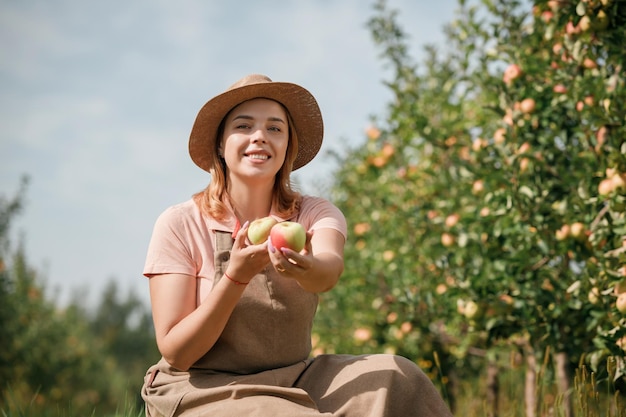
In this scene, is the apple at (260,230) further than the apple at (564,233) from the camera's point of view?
No

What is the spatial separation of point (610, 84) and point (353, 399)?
231 centimetres

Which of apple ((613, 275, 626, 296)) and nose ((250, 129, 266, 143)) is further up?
nose ((250, 129, 266, 143))

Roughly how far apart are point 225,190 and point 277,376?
71 cm

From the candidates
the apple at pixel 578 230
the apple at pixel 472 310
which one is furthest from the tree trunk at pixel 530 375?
the apple at pixel 578 230

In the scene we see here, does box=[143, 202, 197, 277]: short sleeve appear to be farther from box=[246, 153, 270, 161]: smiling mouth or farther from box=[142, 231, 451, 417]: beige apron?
box=[246, 153, 270, 161]: smiling mouth

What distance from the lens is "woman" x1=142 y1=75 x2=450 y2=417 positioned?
1842 millimetres

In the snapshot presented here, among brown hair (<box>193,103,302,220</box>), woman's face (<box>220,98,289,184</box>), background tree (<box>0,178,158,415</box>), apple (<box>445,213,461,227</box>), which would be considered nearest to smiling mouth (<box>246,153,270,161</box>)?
woman's face (<box>220,98,289,184</box>)

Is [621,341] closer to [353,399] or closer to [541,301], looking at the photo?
[541,301]

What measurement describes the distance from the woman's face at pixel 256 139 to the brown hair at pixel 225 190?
0.07 metres

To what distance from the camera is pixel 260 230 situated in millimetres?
2057

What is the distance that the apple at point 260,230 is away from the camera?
2055mm

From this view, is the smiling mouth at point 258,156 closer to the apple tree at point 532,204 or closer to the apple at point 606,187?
the apple tree at point 532,204

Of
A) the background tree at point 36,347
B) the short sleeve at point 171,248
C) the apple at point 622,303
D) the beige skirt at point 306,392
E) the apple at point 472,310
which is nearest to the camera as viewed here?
the beige skirt at point 306,392

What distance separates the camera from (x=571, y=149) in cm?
362
